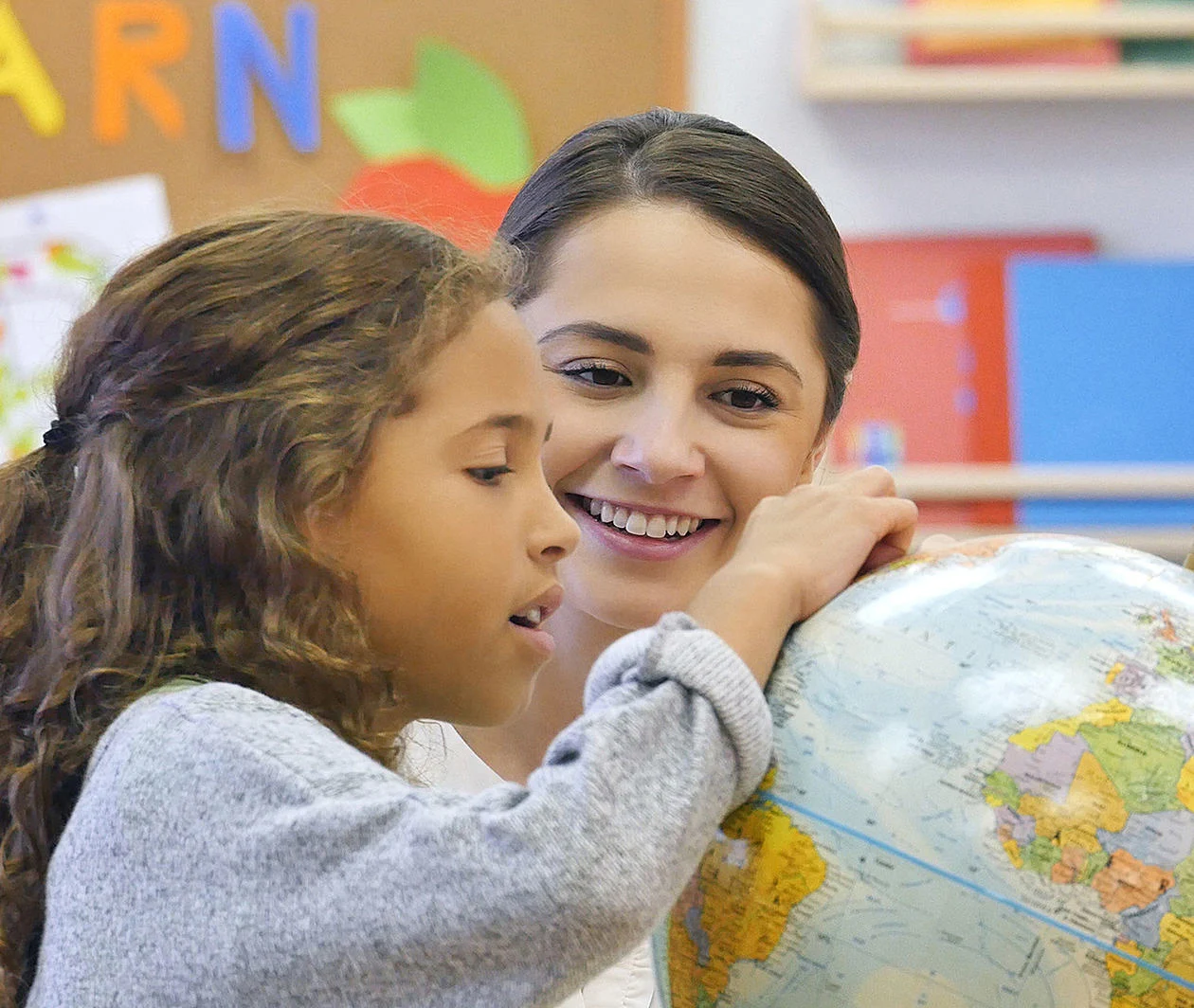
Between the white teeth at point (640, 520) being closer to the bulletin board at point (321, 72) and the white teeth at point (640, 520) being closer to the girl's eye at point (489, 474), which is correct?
the girl's eye at point (489, 474)

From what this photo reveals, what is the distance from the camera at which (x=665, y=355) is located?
1.27 m

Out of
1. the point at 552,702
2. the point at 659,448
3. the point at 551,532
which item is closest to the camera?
the point at 551,532

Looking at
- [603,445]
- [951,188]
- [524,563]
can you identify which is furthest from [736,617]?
[951,188]

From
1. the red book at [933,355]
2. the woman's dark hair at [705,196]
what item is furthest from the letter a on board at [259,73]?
the woman's dark hair at [705,196]

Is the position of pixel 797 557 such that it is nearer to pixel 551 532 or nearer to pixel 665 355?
pixel 551 532

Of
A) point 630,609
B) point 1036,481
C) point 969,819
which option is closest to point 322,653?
point 969,819

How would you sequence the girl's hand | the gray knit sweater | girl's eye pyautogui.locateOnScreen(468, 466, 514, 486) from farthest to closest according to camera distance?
girl's eye pyautogui.locateOnScreen(468, 466, 514, 486), the girl's hand, the gray knit sweater

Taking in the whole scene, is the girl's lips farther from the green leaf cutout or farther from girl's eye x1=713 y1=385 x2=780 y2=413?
the green leaf cutout

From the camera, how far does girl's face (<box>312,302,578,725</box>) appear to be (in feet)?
3.09

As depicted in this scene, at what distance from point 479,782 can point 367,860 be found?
27.2 inches

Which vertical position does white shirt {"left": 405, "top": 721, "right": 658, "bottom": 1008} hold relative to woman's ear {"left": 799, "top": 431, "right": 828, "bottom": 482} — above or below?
below

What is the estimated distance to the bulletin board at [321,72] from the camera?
2506mm

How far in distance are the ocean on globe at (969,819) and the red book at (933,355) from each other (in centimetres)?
154

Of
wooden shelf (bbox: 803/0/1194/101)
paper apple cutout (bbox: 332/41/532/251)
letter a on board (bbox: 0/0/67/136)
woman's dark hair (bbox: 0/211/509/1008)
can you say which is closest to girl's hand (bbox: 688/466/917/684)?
woman's dark hair (bbox: 0/211/509/1008)
